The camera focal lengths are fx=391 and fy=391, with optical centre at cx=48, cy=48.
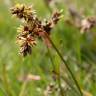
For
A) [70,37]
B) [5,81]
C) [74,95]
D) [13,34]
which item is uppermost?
[13,34]

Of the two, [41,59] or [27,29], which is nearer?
[27,29]

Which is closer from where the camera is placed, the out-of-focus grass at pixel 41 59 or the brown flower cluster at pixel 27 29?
the brown flower cluster at pixel 27 29

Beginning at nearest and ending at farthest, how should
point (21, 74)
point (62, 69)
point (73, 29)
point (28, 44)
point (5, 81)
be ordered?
1. point (28, 44)
2. point (5, 81)
3. point (62, 69)
4. point (21, 74)
5. point (73, 29)

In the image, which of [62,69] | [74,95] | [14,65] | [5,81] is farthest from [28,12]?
[14,65]

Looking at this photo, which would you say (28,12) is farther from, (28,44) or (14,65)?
(14,65)

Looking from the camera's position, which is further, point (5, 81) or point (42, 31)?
point (5, 81)

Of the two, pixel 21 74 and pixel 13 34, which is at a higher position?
pixel 13 34

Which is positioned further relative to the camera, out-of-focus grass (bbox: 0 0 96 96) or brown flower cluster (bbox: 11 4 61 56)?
out-of-focus grass (bbox: 0 0 96 96)

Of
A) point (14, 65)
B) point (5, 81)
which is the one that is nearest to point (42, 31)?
point (5, 81)

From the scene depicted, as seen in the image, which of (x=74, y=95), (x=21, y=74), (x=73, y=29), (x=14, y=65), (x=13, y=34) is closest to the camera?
(x=74, y=95)

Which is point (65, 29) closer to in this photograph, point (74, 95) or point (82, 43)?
point (82, 43)
